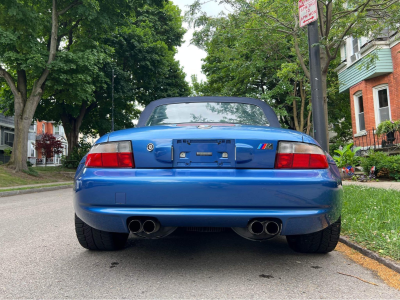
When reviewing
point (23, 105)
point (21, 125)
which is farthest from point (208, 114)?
point (23, 105)

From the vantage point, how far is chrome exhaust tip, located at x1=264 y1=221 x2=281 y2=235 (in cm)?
263

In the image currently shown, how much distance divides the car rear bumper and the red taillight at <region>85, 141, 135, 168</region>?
0.11m

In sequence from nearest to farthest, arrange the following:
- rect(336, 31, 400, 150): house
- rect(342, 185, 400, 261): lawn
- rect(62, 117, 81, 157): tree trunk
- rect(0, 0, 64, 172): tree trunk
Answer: rect(342, 185, 400, 261): lawn
rect(336, 31, 400, 150): house
rect(0, 0, 64, 172): tree trunk
rect(62, 117, 81, 157): tree trunk

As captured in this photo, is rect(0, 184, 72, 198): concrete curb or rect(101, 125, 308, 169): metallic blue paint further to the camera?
rect(0, 184, 72, 198): concrete curb

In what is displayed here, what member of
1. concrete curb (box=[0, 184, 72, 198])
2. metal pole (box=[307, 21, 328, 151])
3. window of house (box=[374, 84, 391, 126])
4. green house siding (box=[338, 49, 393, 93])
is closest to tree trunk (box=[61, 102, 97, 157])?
concrete curb (box=[0, 184, 72, 198])

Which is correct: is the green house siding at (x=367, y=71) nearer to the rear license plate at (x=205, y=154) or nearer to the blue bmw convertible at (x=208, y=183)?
the blue bmw convertible at (x=208, y=183)

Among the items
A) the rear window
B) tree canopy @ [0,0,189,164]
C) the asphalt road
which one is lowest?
the asphalt road

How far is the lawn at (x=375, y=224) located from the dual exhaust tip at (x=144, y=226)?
2.03m

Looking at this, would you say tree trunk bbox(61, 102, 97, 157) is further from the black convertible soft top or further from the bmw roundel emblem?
the bmw roundel emblem

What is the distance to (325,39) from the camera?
291 inches

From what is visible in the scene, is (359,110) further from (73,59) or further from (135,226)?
(135,226)

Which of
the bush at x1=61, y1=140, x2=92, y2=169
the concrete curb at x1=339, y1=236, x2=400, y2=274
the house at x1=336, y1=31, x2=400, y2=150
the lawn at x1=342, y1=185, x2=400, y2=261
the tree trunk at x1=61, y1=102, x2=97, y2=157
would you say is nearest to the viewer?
the concrete curb at x1=339, y1=236, x2=400, y2=274

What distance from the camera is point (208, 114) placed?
3707 millimetres

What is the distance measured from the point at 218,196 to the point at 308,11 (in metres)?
4.81
